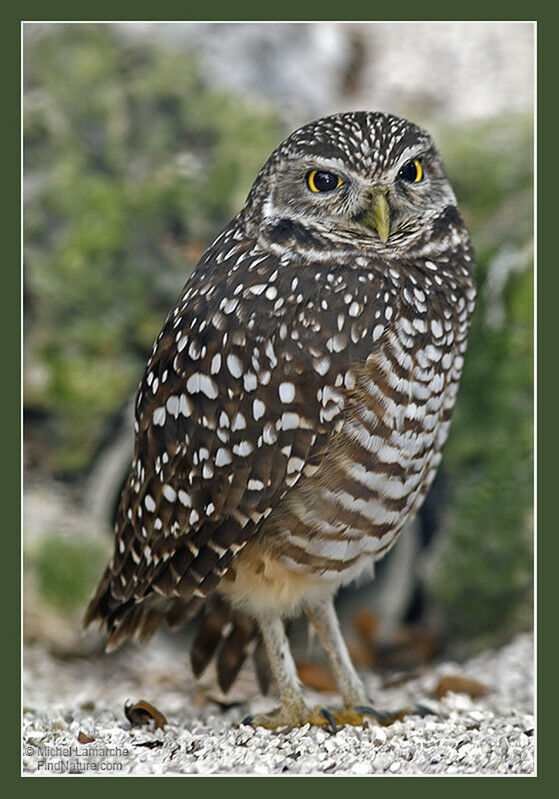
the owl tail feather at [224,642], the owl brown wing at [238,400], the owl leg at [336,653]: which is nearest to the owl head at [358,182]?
the owl brown wing at [238,400]

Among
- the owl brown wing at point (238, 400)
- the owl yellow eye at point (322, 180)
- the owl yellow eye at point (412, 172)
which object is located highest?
the owl yellow eye at point (412, 172)

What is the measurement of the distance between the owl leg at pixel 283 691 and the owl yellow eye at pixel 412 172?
133 centimetres

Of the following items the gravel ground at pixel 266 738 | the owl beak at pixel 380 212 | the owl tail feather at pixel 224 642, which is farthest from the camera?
the owl tail feather at pixel 224 642

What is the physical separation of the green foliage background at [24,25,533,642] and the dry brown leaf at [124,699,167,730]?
0.81 metres

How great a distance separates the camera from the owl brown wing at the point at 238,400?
2650mm

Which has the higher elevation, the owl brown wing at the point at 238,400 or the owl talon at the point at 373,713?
the owl brown wing at the point at 238,400

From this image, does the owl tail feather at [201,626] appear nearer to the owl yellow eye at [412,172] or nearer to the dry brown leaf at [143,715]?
the dry brown leaf at [143,715]

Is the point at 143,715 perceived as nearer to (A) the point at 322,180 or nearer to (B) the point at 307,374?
(B) the point at 307,374

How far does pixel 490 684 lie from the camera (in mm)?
3584

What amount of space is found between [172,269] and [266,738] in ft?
6.04

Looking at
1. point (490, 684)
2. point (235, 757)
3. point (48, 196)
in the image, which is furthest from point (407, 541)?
point (48, 196)

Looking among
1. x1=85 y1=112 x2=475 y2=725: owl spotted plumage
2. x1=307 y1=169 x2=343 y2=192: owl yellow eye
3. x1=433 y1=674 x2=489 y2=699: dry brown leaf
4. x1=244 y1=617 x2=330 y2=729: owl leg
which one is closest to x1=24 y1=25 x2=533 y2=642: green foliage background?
x1=433 y1=674 x2=489 y2=699: dry brown leaf

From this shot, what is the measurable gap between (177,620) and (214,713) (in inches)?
14.1

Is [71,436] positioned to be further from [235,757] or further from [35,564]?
[235,757]
